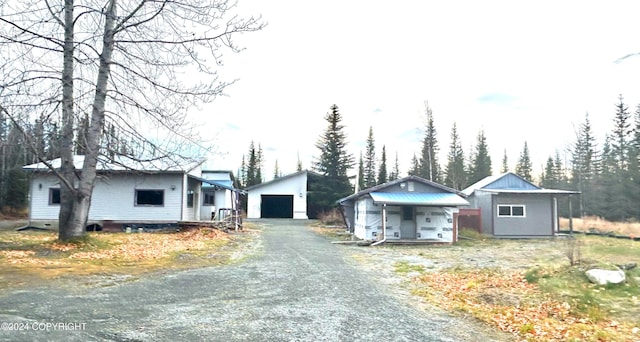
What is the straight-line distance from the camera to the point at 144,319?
6.05m

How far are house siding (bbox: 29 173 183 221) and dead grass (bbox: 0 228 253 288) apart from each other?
21.8 ft

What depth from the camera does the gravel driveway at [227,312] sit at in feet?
17.9

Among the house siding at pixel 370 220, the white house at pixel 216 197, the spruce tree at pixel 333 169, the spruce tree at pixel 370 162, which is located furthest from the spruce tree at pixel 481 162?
the house siding at pixel 370 220

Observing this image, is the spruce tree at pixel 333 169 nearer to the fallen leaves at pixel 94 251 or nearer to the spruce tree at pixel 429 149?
the spruce tree at pixel 429 149

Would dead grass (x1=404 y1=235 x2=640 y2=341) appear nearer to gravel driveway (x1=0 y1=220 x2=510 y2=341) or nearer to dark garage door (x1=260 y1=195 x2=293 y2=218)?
gravel driveway (x1=0 y1=220 x2=510 y2=341)

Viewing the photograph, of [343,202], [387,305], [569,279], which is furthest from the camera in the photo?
[343,202]

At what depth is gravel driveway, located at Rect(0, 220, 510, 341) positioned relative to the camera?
5461 mm

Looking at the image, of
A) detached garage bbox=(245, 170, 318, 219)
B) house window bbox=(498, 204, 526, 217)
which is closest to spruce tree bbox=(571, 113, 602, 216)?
house window bbox=(498, 204, 526, 217)

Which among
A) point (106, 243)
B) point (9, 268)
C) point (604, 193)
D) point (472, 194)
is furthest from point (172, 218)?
point (604, 193)

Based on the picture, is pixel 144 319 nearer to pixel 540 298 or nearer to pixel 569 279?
pixel 540 298

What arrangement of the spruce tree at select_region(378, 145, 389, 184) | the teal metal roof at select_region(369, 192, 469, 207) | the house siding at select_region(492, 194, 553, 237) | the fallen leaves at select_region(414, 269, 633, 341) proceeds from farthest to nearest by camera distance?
the spruce tree at select_region(378, 145, 389, 184)
the house siding at select_region(492, 194, 553, 237)
the teal metal roof at select_region(369, 192, 469, 207)
the fallen leaves at select_region(414, 269, 633, 341)

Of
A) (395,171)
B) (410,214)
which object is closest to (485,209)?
(410,214)

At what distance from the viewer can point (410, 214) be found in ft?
73.9

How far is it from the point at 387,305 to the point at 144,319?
3.77 meters
